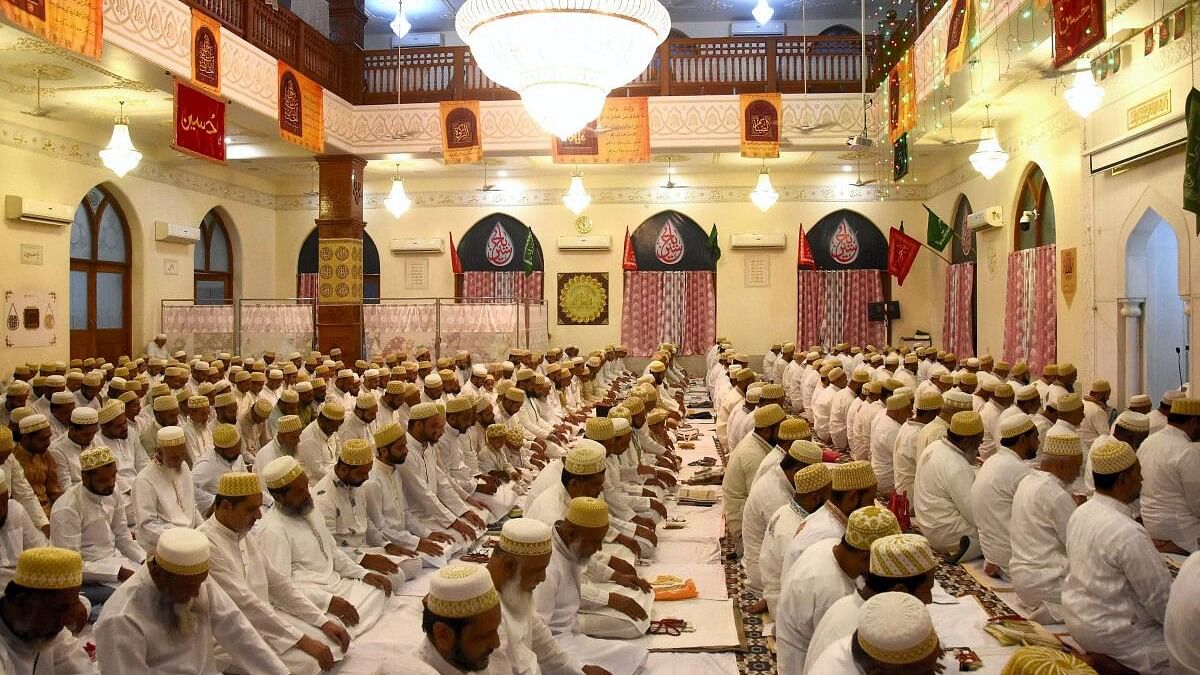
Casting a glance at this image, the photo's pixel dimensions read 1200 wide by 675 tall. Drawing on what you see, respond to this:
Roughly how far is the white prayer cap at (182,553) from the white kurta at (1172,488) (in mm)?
4055

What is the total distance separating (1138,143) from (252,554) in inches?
267

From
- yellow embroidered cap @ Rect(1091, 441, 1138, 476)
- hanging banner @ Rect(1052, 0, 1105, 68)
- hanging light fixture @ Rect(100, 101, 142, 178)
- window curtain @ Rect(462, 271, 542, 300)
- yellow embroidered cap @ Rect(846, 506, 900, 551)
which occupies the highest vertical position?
hanging banner @ Rect(1052, 0, 1105, 68)

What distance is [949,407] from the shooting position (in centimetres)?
560

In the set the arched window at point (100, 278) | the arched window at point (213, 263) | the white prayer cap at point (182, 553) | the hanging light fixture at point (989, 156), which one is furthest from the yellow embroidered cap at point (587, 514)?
the arched window at point (213, 263)

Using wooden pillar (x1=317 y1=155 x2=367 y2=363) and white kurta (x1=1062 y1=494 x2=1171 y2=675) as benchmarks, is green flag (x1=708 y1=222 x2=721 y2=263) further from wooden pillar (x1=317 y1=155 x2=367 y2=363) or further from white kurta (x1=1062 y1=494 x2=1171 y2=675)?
white kurta (x1=1062 y1=494 x2=1171 y2=675)

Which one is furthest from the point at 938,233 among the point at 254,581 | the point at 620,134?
the point at 254,581

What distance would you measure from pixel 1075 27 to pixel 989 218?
4.62 metres

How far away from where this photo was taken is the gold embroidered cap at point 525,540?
2646 millimetres

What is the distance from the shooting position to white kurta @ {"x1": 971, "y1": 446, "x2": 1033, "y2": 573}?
4.34 m

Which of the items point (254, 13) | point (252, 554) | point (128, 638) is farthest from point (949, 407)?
point (254, 13)

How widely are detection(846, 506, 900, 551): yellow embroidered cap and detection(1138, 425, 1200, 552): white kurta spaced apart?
263cm

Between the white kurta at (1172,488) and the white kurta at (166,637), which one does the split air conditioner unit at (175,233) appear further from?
the white kurta at (1172,488)

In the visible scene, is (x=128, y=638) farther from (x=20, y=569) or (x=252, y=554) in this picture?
(x=252, y=554)

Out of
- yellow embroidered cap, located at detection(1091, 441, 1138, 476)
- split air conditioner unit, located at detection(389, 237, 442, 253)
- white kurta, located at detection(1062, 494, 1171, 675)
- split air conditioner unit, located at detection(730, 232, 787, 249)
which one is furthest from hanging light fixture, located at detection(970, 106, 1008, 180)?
split air conditioner unit, located at detection(389, 237, 442, 253)
